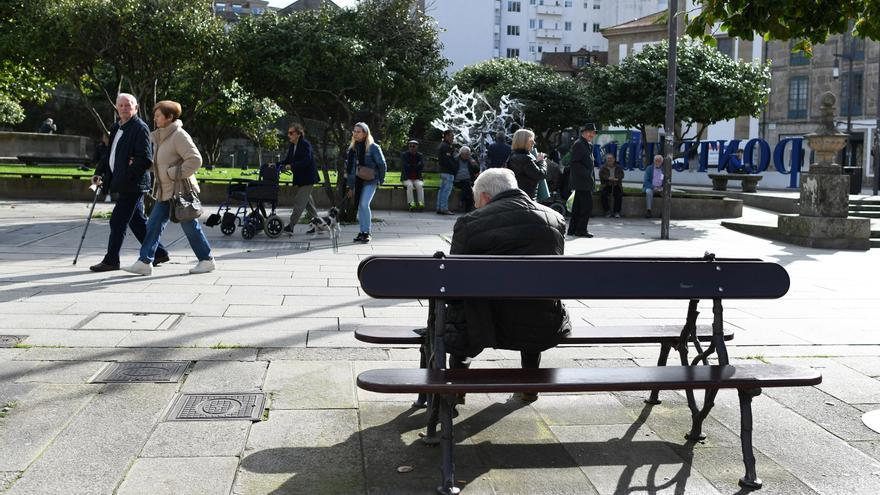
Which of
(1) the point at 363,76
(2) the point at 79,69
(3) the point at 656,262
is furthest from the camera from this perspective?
(2) the point at 79,69

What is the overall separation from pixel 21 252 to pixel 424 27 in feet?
31.8

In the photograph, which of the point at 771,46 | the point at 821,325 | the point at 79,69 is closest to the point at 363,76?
the point at 79,69

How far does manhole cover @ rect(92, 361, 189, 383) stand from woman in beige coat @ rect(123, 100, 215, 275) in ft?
13.0

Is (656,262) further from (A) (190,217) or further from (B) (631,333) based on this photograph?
(A) (190,217)

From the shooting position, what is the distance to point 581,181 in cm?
1534

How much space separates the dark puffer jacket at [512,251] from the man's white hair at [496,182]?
0.12 metres

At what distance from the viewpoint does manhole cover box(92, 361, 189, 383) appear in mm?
5117

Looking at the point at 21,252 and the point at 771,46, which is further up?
the point at 771,46

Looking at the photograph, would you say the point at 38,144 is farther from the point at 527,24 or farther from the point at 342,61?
the point at 527,24

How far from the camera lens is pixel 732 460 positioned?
4.15 m

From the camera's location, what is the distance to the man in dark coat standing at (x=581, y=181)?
49.8 feet

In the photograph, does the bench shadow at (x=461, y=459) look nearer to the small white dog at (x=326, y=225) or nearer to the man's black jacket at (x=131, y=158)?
the man's black jacket at (x=131, y=158)

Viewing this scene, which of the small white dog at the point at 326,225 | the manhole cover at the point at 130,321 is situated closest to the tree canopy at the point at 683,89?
the small white dog at the point at 326,225

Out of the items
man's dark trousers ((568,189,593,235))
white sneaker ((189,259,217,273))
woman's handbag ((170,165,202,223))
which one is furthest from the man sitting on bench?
man's dark trousers ((568,189,593,235))
